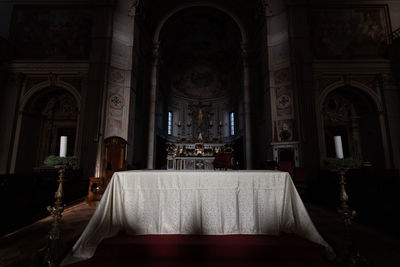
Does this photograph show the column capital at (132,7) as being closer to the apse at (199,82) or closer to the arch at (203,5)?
the arch at (203,5)

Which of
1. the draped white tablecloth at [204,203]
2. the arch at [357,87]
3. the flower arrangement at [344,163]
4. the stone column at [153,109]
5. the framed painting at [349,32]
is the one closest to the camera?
the flower arrangement at [344,163]

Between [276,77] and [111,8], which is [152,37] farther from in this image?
[276,77]

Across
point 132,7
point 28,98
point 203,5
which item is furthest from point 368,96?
point 28,98

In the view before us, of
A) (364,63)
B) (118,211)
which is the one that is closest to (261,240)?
(118,211)

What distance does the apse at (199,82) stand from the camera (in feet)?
44.9

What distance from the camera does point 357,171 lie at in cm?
646

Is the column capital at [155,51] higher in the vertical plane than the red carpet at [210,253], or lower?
higher

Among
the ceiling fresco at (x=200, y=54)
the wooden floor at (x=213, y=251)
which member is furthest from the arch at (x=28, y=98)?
the wooden floor at (x=213, y=251)

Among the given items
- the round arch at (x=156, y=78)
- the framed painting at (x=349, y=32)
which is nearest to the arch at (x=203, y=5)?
the round arch at (x=156, y=78)

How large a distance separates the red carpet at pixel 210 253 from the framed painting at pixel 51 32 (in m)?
9.20

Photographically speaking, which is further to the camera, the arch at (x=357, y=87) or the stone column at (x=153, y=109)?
the stone column at (x=153, y=109)

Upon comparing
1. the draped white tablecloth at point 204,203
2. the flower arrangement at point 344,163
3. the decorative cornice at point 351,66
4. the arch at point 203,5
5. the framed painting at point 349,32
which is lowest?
the draped white tablecloth at point 204,203

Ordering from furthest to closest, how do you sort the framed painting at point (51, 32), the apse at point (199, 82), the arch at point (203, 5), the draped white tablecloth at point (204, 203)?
the apse at point (199, 82), the arch at point (203, 5), the framed painting at point (51, 32), the draped white tablecloth at point (204, 203)

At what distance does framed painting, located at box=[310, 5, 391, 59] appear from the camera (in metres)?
8.58
